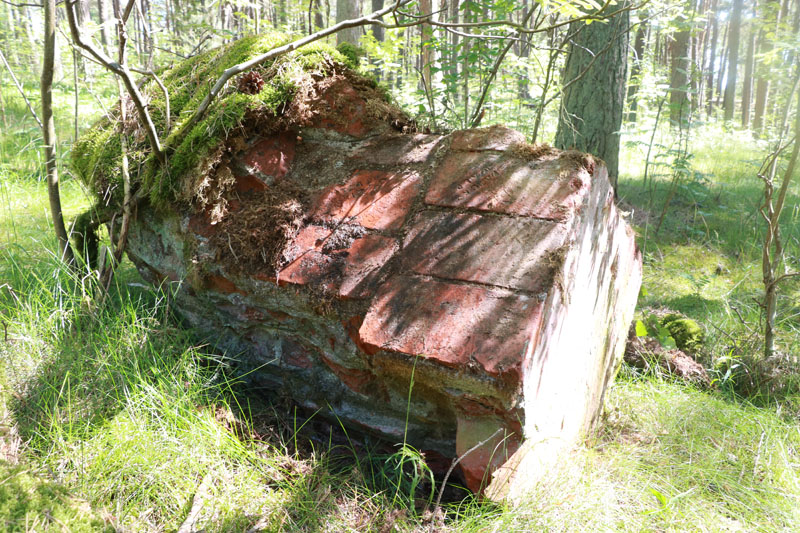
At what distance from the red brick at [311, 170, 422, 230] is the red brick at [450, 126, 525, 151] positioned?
0.79 feet

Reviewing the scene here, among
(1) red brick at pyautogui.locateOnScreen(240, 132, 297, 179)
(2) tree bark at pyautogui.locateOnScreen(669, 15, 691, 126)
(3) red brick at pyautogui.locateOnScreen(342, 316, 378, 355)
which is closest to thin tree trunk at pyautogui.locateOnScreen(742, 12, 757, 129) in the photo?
(2) tree bark at pyautogui.locateOnScreen(669, 15, 691, 126)

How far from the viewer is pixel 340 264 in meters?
1.88

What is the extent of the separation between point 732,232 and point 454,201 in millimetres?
4900

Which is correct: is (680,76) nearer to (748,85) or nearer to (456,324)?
(456,324)

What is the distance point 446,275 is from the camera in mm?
1731

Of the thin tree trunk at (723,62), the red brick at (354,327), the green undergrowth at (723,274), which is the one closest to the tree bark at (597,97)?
the green undergrowth at (723,274)

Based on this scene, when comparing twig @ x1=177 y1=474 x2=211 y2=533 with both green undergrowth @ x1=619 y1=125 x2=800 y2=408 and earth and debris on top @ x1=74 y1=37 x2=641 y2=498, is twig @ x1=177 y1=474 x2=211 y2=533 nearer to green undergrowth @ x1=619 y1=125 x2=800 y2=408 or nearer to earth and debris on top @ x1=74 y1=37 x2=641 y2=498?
earth and debris on top @ x1=74 y1=37 x2=641 y2=498

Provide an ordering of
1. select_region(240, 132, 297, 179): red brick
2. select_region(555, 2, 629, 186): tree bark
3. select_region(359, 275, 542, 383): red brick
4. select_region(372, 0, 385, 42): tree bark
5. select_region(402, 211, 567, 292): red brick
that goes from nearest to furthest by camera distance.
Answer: select_region(359, 275, 542, 383): red brick → select_region(402, 211, 567, 292): red brick → select_region(240, 132, 297, 179): red brick → select_region(555, 2, 629, 186): tree bark → select_region(372, 0, 385, 42): tree bark

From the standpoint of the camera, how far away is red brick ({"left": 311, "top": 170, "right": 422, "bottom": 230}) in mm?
1977

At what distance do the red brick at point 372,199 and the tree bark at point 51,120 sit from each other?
1.30m

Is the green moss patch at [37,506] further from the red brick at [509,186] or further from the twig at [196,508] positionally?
the red brick at [509,186]

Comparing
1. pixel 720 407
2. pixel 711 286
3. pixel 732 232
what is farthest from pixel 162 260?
pixel 732 232

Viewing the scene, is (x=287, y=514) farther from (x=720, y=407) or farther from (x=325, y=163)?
(x=720, y=407)

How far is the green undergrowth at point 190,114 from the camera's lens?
221 centimetres
